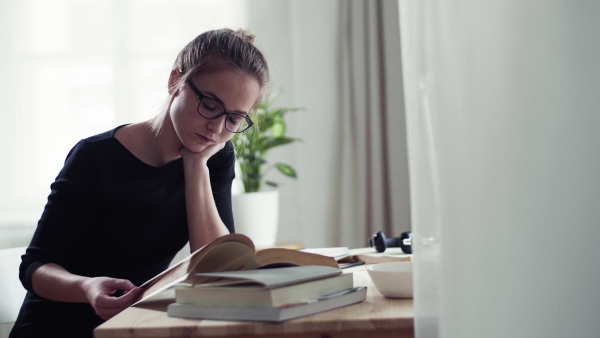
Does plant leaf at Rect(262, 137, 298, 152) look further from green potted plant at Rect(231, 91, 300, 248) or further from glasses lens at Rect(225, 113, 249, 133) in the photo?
glasses lens at Rect(225, 113, 249, 133)

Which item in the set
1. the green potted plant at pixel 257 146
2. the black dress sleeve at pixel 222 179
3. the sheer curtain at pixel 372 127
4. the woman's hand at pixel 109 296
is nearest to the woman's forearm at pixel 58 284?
the woman's hand at pixel 109 296

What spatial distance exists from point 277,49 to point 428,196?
2.87 metres

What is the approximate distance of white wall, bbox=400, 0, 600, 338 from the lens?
24.0 inches

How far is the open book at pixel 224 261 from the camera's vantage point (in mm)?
928

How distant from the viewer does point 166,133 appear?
5.07ft

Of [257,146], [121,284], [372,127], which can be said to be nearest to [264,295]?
[121,284]

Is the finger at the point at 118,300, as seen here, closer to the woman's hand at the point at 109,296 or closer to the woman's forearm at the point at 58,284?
the woman's hand at the point at 109,296

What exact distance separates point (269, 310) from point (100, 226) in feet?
2.59

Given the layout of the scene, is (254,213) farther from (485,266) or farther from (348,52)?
(485,266)

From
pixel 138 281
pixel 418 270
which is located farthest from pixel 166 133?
pixel 418 270

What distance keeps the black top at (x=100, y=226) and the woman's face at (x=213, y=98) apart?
0.53ft

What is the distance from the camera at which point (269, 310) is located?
79 cm

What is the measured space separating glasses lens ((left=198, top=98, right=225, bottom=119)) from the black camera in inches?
17.9

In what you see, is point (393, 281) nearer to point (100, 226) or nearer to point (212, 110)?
point (212, 110)
